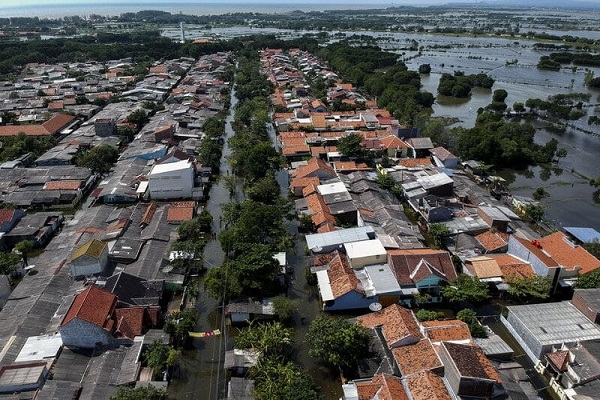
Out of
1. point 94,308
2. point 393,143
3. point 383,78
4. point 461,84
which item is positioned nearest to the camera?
point 94,308

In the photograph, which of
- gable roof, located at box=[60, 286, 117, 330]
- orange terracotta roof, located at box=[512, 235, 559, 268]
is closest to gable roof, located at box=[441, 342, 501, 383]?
orange terracotta roof, located at box=[512, 235, 559, 268]

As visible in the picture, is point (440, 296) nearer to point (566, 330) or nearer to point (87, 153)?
point (566, 330)

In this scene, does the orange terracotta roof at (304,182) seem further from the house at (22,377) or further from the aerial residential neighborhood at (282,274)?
the house at (22,377)

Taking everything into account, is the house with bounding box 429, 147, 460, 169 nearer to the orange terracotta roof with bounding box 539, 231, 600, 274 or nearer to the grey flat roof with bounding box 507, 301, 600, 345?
the orange terracotta roof with bounding box 539, 231, 600, 274

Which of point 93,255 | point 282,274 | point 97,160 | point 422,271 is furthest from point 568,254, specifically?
point 97,160

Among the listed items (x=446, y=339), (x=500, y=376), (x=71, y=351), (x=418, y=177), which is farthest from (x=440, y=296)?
(x=71, y=351)

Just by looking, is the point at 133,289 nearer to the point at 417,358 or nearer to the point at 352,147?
the point at 417,358
